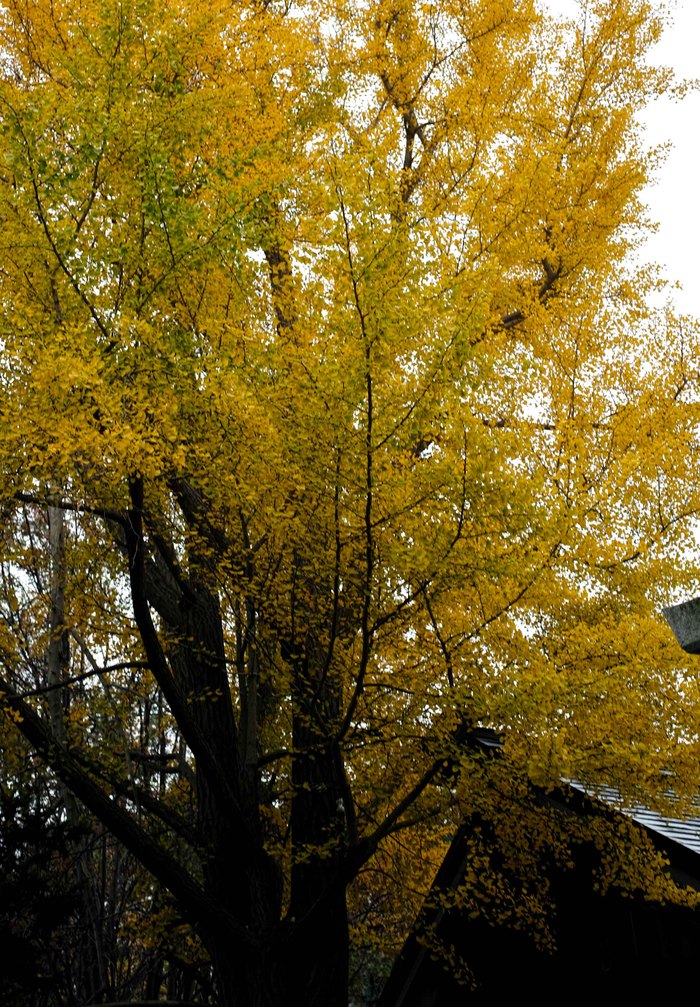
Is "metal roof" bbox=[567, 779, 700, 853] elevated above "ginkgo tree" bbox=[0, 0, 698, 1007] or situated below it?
below

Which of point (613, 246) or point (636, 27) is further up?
point (636, 27)

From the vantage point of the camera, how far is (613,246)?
9438 mm

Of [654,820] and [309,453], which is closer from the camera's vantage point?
[309,453]

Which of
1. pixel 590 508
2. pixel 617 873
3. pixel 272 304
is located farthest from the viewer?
pixel 272 304

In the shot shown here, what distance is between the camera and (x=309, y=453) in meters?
5.04

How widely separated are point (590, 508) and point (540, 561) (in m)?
0.52

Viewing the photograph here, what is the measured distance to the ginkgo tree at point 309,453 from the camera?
4.79 meters

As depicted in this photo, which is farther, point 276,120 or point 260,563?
point 276,120

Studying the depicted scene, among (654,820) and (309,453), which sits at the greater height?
(309,453)

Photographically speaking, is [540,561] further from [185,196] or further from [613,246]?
[613,246]

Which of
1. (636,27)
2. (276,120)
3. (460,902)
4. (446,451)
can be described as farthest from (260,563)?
(636,27)

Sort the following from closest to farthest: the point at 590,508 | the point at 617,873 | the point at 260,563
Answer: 1. the point at 590,508
2. the point at 617,873
3. the point at 260,563

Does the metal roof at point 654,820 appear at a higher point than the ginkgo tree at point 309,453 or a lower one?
lower

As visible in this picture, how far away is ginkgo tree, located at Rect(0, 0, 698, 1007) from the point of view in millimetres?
4793
